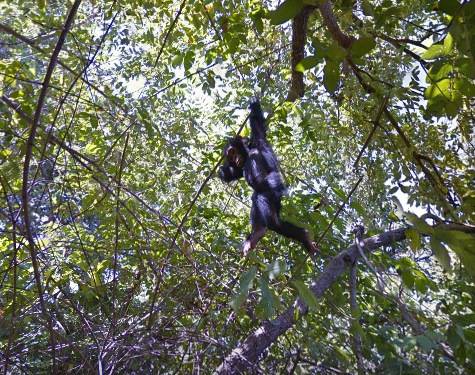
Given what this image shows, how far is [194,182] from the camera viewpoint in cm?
471

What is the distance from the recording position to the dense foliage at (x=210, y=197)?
6.66 ft

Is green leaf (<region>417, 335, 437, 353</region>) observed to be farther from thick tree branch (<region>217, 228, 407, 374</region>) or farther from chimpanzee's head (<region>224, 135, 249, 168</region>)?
chimpanzee's head (<region>224, 135, 249, 168</region>)

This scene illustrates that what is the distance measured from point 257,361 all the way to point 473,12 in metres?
2.42

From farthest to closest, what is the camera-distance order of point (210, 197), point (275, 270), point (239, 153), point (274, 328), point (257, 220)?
point (210, 197), point (239, 153), point (257, 220), point (274, 328), point (275, 270)

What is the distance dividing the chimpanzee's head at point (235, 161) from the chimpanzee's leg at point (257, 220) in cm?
38

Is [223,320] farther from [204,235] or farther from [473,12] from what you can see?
[473,12]

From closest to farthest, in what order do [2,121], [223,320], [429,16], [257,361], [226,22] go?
1. [2,121]
2. [257,361]
3. [226,22]
4. [223,320]
5. [429,16]

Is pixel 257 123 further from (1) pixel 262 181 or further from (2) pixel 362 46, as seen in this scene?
(2) pixel 362 46

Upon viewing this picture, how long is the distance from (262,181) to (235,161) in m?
0.36

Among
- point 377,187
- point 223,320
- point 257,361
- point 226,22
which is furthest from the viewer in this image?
point 377,187

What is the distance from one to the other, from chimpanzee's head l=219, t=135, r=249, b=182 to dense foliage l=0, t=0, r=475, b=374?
0.48 ft

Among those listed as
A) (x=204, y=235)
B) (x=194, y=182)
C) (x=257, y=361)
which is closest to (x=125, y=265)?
(x=204, y=235)

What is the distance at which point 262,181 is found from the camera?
165 inches

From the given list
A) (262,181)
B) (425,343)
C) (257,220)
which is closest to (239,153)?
(262,181)
